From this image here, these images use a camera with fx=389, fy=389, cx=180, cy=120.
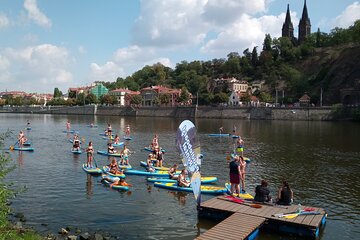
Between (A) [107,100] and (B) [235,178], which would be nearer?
(B) [235,178]

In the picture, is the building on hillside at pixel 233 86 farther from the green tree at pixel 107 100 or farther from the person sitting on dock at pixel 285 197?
the person sitting on dock at pixel 285 197

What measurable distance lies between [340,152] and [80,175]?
106ft

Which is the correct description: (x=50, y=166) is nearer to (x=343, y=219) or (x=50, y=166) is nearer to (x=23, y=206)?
(x=23, y=206)

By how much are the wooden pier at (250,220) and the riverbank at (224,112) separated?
95583mm

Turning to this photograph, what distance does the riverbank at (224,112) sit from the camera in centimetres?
11081

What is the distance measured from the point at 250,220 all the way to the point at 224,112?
384 feet

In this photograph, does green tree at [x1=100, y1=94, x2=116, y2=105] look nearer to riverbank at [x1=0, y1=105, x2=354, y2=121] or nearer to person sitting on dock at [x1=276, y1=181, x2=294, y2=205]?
riverbank at [x1=0, y1=105, x2=354, y2=121]

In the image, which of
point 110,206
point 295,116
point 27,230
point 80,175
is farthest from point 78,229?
point 295,116

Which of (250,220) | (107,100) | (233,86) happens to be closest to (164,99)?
(107,100)

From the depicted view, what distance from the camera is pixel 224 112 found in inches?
5281

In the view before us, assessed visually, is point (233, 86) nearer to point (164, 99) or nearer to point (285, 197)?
point (164, 99)

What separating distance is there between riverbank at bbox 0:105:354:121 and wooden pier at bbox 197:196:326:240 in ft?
314

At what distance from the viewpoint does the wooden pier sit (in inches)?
652

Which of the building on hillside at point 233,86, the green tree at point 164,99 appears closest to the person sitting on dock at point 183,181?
the green tree at point 164,99
